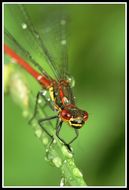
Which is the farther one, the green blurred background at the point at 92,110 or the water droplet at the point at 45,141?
the green blurred background at the point at 92,110

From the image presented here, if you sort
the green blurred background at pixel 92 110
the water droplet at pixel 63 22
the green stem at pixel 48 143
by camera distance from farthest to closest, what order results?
the water droplet at pixel 63 22 < the green blurred background at pixel 92 110 < the green stem at pixel 48 143

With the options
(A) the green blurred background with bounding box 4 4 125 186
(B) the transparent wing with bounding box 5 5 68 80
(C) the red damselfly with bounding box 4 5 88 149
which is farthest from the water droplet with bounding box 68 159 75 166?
(B) the transparent wing with bounding box 5 5 68 80

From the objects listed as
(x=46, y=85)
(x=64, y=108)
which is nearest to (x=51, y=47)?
(x=46, y=85)

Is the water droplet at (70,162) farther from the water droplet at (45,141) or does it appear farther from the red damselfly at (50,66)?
the red damselfly at (50,66)

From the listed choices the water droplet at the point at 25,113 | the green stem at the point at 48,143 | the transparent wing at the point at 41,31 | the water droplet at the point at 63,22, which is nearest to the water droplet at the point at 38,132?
the green stem at the point at 48,143

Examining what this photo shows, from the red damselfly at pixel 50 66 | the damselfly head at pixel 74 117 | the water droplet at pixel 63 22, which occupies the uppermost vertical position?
the water droplet at pixel 63 22

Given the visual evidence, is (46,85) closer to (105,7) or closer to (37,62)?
(37,62)

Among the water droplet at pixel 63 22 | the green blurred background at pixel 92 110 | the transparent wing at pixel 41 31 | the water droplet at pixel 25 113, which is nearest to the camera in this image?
the water droplet at pixel 25 113

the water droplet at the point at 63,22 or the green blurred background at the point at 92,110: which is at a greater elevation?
the water droplet at the point at 63,22
